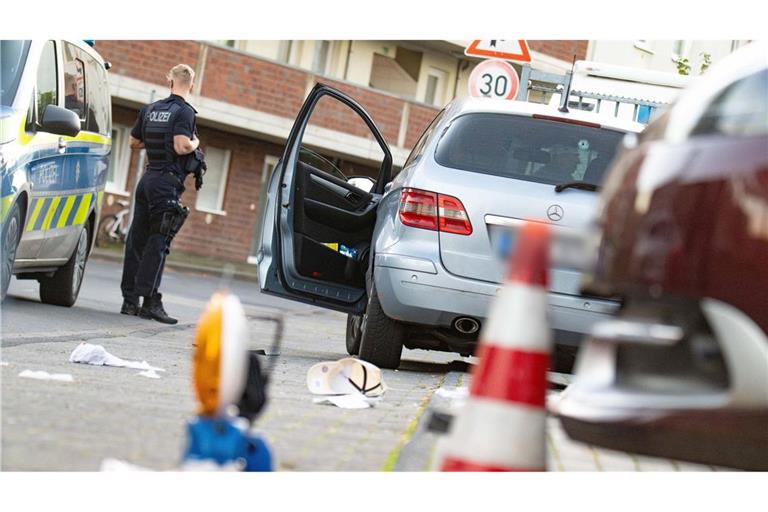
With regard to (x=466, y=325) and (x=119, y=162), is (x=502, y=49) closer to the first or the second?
(x=466, y=325)

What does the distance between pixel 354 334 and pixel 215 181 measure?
22.4 metres

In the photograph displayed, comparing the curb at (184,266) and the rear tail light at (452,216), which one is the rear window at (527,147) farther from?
the curb at (184,266)

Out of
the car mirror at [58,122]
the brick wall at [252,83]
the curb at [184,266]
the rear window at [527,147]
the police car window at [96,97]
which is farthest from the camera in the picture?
the brick wall at [252,83]

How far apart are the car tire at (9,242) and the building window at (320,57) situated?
24.8m

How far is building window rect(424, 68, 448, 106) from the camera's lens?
116 ft

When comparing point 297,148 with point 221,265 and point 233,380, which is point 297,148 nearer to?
point 233,380

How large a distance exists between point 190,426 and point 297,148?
5.65 m

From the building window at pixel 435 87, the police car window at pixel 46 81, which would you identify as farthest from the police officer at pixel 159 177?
the building window at pixel 435 87

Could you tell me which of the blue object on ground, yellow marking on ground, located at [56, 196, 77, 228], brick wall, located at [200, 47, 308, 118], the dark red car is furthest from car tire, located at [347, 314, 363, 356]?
brick wall, located at [200, 47, 308, 118]

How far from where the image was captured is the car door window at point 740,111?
3367 millimetres
